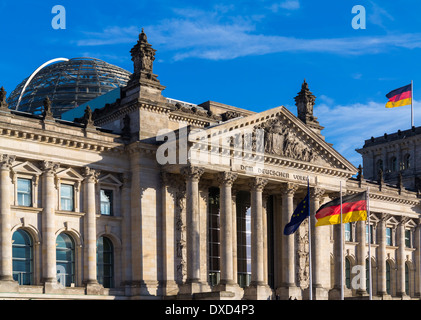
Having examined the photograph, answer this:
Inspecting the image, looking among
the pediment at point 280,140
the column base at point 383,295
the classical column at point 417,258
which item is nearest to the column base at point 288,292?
the pediment at point 280,140

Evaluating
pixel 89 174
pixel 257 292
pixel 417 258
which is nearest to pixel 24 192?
pixel 89 174

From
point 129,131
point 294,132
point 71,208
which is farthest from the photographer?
point 294,132

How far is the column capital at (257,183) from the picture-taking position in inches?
2277

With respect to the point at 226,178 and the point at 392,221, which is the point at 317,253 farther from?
the point at 392,221

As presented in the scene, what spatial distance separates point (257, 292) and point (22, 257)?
57.0 ft

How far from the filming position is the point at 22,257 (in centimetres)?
4975

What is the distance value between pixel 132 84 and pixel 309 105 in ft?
62.1

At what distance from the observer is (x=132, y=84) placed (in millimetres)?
56938

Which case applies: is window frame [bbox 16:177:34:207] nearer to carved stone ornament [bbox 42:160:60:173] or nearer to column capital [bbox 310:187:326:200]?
carved stone ornament [bbox 42:160:60:173]
